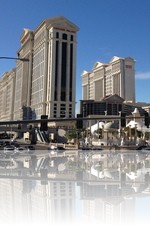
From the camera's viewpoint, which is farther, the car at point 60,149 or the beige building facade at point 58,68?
the beige building facade at point 58,68

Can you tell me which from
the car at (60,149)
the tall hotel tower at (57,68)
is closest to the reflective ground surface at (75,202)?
the car at (60,149)

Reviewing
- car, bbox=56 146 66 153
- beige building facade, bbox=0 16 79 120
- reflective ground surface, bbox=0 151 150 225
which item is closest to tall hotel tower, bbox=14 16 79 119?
beige building facade, bbox=0 16 79 120

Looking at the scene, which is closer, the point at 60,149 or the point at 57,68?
the point at 60,149

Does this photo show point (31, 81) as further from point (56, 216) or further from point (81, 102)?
point (56, 216)

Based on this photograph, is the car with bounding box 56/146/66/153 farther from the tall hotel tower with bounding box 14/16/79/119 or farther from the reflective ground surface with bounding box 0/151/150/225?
the tall hotel tower with bounding box 14/16/79/119

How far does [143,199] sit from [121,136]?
70.5 metres

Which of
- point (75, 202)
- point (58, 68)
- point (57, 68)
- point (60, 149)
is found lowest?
point (60, 149)

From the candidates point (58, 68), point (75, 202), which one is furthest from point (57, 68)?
point (75, 202)

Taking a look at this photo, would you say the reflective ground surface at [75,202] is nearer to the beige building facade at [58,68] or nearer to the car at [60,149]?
the car at [60,149]

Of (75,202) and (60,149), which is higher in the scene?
(75,202)

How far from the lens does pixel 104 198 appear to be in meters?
8.48

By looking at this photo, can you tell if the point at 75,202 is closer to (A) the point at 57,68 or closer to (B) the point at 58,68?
(B) the point at 58,68

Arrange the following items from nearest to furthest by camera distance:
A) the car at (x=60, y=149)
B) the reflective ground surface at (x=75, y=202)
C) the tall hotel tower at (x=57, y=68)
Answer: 1. the reflective ground surface at (x=75, y=202)
2. the car at (x=60, y=149)
3. the tall hotel tower at (x=57, y=68)

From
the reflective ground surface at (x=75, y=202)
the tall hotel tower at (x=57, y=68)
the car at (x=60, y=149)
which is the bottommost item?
the car at (x=60, y=149)
